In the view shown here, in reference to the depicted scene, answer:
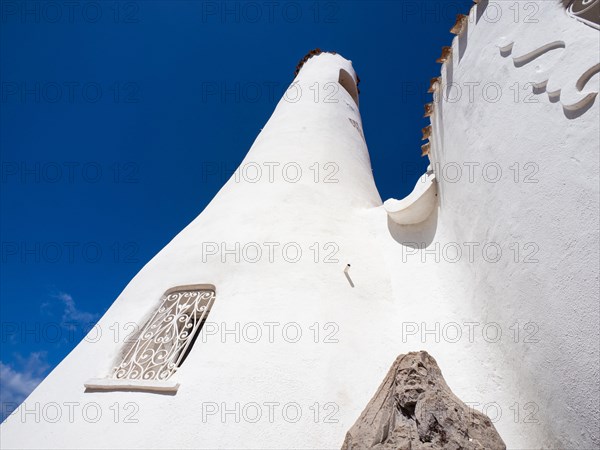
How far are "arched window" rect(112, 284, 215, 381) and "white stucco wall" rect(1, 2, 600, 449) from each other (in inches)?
5.8

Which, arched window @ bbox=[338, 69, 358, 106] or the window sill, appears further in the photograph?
arched window @ bbox=[338, 69, 358, 106]

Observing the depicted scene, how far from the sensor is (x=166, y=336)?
3.95 metres

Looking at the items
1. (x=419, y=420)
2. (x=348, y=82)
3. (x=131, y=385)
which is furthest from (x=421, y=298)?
(x=348, y=82)

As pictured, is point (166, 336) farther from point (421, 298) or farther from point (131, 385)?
point (421, 298)

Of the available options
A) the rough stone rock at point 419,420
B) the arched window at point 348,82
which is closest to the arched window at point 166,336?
the rough stone rock at point 419,420

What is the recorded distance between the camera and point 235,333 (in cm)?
365

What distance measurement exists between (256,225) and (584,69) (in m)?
3.49

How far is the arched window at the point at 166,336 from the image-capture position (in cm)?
369

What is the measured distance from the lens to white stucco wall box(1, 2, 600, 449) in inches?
103

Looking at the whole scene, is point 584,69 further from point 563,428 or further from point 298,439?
point 298,439

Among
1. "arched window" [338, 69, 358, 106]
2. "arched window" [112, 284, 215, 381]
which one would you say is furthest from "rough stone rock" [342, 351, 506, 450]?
"arched window" [338, 69, 358, 106]

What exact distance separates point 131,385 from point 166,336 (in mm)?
692

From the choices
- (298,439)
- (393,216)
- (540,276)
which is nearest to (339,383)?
(298,439)

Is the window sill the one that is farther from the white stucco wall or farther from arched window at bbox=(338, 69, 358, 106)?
arched window at bbox=(338, 69, 358, 106)
